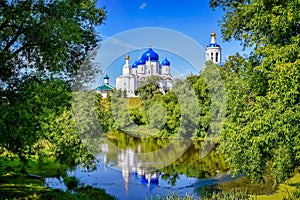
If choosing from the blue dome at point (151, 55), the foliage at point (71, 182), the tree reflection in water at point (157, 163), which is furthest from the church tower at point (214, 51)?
the foliage at point (71, 182)

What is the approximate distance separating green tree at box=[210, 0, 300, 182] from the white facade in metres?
18.3

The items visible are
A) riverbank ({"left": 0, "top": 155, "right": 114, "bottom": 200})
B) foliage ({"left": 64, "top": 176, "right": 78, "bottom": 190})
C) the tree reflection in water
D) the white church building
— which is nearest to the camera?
riverbank ({"left": 0, "top": 155, "right": 114, "bottom": 200})

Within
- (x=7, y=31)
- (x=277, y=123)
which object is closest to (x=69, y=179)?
(x=7, y=31)

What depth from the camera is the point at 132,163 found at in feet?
64.1

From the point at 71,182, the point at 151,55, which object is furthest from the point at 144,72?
the point at 71,182

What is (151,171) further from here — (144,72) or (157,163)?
(144,72)

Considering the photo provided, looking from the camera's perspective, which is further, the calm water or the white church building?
the white church building

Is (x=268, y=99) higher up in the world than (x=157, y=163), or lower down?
higher up

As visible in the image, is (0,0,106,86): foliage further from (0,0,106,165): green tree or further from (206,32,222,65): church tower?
(206,32,222,65): church tower

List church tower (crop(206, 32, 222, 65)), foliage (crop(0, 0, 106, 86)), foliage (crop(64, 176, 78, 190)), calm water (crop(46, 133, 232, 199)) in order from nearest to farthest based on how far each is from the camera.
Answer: foliage (crop(0, 0, 106, 86)), foliage (crop(64, 176, 78, 190)), calm water (crop(46, 133, 232, 199)), church tower (crop(206, 32, 222, 65))

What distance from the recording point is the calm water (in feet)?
44.5

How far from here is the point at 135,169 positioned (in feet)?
58.8

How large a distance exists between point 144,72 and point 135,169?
54.0 feet

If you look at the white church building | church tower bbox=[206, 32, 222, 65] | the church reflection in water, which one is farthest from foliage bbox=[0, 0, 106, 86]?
→ church tower bbox=[206, 32, 222, 65]
